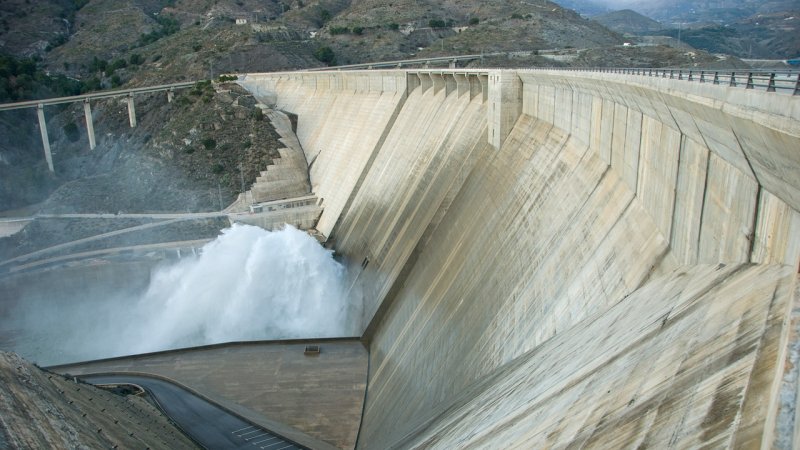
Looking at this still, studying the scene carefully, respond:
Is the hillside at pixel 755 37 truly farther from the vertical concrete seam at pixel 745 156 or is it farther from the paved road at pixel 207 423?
the vertical concrete seam at pixel 745 156

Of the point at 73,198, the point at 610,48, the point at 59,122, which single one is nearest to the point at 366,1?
the point at 610,48

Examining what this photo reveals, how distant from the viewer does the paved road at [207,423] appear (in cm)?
1867

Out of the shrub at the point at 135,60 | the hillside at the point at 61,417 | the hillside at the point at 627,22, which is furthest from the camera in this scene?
the hillside at the point at 627,22

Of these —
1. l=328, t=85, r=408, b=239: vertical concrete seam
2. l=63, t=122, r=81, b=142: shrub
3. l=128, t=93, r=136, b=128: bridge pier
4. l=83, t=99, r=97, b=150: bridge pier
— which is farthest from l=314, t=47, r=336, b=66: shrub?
l=328, t=85, r=408, b=239: vertical concrete seam

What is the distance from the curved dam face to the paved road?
2.80 m

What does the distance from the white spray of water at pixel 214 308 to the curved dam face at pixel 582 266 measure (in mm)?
1937

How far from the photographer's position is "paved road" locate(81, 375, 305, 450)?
61.3ft

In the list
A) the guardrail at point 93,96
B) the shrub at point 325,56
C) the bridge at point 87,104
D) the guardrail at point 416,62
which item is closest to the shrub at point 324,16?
the shrub at point 325,56

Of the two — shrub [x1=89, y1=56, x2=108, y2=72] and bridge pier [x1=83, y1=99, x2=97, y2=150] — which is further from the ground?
shrub [x1=89, y1=56, x2=108, y2=72]

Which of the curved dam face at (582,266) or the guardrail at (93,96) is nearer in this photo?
the curved dam face at (582,266)

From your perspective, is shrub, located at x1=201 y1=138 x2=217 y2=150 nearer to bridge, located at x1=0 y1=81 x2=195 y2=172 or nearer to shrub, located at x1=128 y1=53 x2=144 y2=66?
bridge, located at x1=0 y1=81 x2=195 y2=172

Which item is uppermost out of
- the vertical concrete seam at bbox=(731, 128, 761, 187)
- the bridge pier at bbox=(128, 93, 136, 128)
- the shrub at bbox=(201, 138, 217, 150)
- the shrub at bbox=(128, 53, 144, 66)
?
the vertical concrete seam at bbox=(731, 128, 761, 187)

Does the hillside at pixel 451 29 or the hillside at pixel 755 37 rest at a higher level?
the hillside at pixel 451 29

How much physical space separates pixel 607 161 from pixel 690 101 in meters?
5.43
